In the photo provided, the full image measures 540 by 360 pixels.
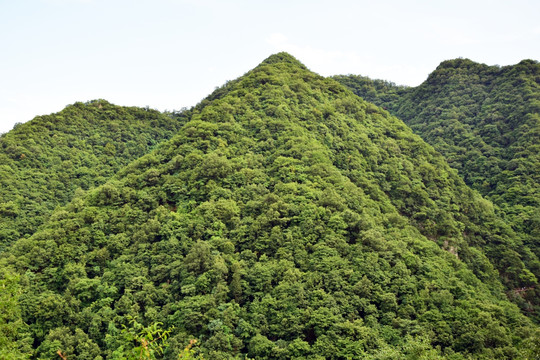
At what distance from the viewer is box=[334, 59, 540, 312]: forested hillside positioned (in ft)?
126

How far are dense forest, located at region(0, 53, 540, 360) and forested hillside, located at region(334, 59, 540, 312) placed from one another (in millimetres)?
3086

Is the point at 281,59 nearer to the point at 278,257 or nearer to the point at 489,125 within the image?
the point at 489,125

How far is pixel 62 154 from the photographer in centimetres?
4309

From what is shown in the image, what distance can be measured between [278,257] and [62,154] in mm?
31556

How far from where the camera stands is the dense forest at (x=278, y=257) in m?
22.0

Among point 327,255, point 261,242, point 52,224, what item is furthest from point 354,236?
point 52,224

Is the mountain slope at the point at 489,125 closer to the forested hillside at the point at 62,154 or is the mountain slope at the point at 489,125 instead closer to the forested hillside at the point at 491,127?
the forested hillside at the point at 491,127

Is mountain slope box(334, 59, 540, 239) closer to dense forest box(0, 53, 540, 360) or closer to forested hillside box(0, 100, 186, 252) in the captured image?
dense forest box(0, 53, 540, 360)

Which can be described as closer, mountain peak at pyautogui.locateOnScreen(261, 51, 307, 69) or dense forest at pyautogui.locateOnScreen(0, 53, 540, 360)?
dense forest at pyautogui.locateOnScreen(0, 53, 540, 360)

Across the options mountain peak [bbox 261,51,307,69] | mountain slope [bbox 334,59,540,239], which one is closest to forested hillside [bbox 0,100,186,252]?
mountain peak [bbox 261,51,307,69]

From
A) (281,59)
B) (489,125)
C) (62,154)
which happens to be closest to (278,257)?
(62,154)

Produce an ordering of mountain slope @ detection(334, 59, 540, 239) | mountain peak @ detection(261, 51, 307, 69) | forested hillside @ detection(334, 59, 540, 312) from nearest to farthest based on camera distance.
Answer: forested hillside @ detection(334, 59, 540, 312) → mountain slope @ detection(334, 59, 540, 239) → mountain peak @ detection(261, 51, 307, 69)

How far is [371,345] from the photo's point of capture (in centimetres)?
2114

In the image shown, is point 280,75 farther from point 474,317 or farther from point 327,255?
point 474,317
